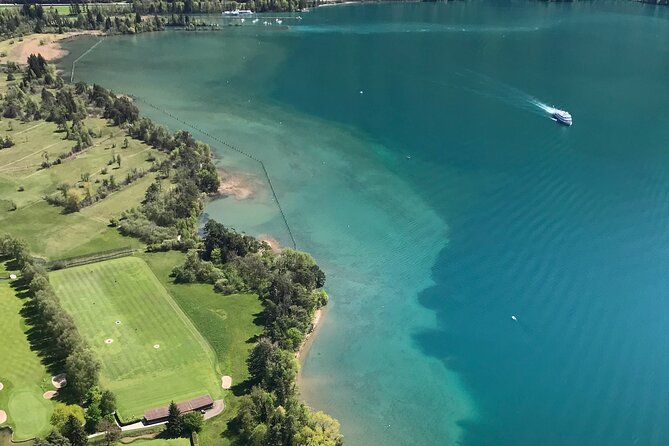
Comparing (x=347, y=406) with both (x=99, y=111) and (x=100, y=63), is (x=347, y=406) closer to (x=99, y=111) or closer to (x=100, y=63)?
(x=99, y=111)

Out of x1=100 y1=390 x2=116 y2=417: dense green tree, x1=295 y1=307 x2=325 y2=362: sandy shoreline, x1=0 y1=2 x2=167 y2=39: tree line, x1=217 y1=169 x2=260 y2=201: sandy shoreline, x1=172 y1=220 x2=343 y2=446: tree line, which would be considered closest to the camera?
x1=172 y1=220 x2=343 y2=446: tree line

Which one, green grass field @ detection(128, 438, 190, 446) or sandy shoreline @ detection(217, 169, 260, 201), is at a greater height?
sandy shoreline @ detection(217, 169, 260, 201)

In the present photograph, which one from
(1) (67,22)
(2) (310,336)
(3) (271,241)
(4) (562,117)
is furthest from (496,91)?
(1) (67,22)

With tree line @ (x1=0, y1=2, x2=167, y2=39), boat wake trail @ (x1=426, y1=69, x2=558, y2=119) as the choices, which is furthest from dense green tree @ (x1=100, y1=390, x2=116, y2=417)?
tree line @ (x1=0, y1=2, x2=167, y2=39)

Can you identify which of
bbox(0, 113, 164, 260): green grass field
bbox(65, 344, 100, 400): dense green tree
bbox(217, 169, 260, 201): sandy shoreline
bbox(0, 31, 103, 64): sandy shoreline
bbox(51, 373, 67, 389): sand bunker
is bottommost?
bbox(51, 373, 67, 389): sand bunker

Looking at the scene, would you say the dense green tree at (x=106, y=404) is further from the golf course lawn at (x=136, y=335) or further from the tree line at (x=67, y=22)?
the tree line at (x=67, y=22)

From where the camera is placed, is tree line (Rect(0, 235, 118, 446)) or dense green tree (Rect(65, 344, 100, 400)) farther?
dense green tree (Rect(65, 344, 100, 400))

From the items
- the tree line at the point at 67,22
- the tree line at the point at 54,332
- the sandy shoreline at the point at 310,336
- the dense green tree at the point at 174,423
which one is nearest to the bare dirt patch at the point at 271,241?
the sandy shoreline at the point at 310,336

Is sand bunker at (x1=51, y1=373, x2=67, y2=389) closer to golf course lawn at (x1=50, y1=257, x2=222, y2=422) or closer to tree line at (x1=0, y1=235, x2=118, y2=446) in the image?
tree line at (x1=0, y1=235, x2=118, y2=446)
